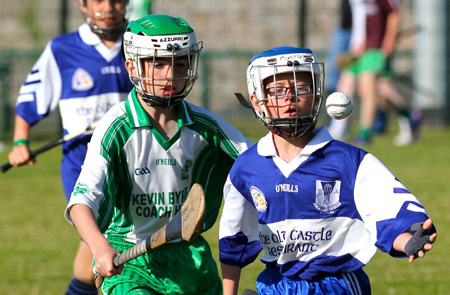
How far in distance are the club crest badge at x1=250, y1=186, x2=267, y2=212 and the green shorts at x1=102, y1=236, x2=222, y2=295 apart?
1.94ft

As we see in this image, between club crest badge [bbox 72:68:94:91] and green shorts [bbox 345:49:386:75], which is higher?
club crest badge [bbox 72:68:94:91]

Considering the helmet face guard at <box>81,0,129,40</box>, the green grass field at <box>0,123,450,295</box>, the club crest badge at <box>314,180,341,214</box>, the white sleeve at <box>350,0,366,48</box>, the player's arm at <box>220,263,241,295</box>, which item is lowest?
the green grass field at <box>0,123,450,295</box>

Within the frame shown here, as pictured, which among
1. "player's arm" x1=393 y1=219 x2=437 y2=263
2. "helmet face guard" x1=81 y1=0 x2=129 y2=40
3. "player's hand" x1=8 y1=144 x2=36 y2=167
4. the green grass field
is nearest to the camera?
"player's arm" x1=393 y1=219 x2=437 y2=263

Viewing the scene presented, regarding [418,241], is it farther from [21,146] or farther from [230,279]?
[21,146]

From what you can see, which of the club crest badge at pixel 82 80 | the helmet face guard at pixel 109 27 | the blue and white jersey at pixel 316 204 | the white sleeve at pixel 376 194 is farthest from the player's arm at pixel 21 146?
the white sleeve at pixel 376 194

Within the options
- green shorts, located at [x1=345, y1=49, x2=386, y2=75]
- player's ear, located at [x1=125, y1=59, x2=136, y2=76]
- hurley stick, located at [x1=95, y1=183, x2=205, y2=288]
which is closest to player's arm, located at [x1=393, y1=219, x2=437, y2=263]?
hurley stick, located at [x1=95, y1=183, x2=205, y2=288]

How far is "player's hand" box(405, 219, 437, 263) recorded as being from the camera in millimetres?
2875

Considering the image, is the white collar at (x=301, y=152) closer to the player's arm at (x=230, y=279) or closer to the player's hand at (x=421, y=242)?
the player's arm at (x=230, y=279)

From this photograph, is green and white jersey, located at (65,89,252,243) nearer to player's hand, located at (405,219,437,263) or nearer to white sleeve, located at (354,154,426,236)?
white sleeve, located at (354,154,426,236)

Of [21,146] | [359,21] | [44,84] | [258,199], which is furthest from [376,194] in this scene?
[359,21]

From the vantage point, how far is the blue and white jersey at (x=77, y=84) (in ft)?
16.4

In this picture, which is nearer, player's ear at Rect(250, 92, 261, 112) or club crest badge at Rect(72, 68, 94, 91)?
player's ear at Rect(250, 92, 261, 112)

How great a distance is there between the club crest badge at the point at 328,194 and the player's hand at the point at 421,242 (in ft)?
1.46

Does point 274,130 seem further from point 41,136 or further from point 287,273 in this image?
point 41,136
